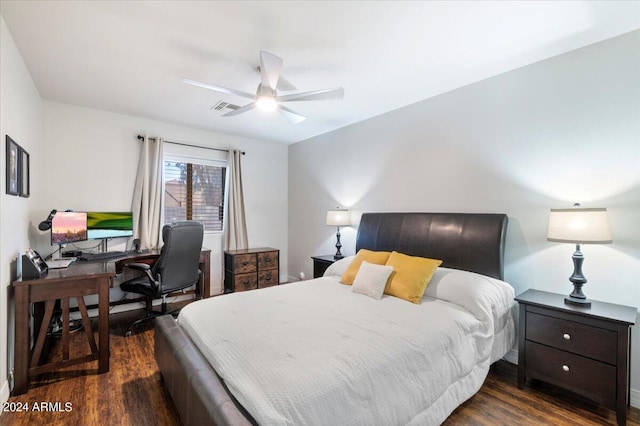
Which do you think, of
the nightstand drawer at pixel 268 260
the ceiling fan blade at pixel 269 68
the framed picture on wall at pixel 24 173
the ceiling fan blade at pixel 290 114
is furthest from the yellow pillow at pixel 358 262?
the framed picture on wall at pixel 24 173

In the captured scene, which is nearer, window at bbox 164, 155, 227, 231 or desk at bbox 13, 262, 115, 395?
desk at bbox 13, 262, 115, 395

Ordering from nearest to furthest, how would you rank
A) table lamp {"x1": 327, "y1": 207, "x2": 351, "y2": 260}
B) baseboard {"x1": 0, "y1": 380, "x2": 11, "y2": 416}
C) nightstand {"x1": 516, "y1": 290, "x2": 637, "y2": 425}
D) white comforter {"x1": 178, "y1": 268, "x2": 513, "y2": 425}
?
Answer: white comforter {"x1": 178, "y1": 268, "x2": 513, "y2": 425}
nightstand {"x1": 516, "y1": 290, "x2": 637, "y2": 425}
baseboard {"x1": 0, "y1": 380, "x2": 11, "y2": 416}
table lamp {"x1": 327, "y1": 207, "x2": 351, "y2": 260}

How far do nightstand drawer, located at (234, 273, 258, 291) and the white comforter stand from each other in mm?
1948

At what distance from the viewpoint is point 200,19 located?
192 centimetres

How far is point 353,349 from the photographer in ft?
5.06

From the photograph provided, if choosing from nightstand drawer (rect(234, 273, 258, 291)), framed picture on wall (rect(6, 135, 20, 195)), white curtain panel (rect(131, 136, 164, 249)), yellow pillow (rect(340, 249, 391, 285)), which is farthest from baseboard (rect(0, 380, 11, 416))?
yellow pillow (rect(340, 249, 391, 285))

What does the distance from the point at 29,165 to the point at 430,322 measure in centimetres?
364

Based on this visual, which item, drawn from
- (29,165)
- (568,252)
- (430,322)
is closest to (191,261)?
(29,165)

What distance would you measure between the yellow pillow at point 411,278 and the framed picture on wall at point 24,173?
3125 mm

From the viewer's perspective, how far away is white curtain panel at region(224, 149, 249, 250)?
4.69 metres

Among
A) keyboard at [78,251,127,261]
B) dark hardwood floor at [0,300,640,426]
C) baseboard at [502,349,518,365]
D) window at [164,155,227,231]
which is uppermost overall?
window at [164,155,227,231]

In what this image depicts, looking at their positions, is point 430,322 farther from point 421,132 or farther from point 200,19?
point 200,19

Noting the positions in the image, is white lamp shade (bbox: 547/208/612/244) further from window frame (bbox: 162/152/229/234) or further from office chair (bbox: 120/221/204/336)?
window frame (bbox: 162/152/229/234)

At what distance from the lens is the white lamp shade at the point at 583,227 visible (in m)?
1.95
